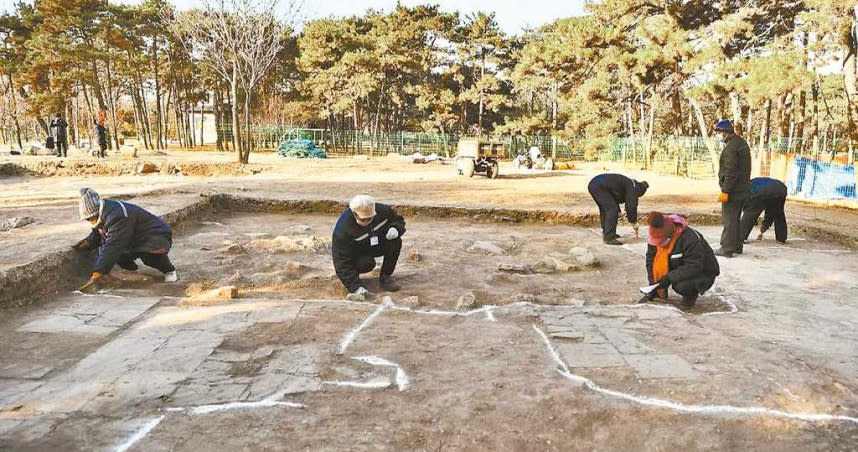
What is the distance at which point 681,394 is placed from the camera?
3.01 metres

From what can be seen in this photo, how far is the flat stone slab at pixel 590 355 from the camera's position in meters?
3.44

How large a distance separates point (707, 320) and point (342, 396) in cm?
294

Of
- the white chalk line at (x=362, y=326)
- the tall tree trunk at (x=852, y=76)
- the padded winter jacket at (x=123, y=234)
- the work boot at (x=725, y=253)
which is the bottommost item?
the white chalk line at (x=362, y=326)

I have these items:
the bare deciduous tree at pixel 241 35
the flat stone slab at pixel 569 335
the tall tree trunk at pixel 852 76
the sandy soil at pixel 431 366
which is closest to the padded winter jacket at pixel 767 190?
the sandy soil at pixel 431 366

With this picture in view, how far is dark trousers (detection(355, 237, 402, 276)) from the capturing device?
5352mm

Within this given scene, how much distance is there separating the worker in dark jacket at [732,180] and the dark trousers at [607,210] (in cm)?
141

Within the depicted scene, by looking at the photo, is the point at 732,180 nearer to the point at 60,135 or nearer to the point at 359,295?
the point at 359,295

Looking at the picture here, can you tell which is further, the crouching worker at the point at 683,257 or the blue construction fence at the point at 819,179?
the blue construction fence at the point at 819,179

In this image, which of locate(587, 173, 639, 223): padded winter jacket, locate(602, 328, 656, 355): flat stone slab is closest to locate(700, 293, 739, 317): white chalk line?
locate(602, 328, 656, 355): flat stone slab

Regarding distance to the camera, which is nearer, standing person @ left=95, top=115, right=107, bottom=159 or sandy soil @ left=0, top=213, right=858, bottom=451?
sandy soil @ left=0, top=213, right=858, bottom=451

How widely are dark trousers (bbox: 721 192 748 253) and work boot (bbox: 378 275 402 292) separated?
400 centimetres

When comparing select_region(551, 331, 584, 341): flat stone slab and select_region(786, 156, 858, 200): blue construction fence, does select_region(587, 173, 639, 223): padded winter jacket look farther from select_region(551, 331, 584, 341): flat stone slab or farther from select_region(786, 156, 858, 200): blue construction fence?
select_region(786, 156, 858, 200): blue construction fence

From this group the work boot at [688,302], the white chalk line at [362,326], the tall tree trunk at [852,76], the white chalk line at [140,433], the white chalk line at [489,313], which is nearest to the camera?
the white chalk line at [140,433]

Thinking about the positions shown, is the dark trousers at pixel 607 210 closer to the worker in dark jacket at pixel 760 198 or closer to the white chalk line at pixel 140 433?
the worker in dark jacket at pixel 760 198
